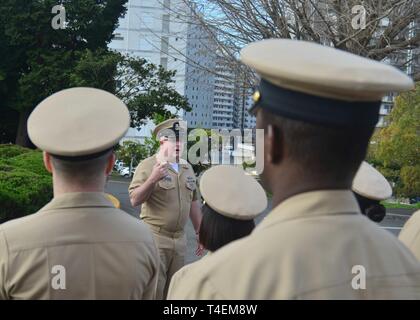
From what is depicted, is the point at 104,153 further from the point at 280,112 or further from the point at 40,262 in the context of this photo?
the point at 280,112

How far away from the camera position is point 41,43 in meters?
26.2

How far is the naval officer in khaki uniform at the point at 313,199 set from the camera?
1367 mm

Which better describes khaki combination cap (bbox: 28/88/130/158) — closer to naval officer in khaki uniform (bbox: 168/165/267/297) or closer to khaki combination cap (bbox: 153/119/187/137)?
naval officer in khaki uniform (bbox: 168/165/267/297)

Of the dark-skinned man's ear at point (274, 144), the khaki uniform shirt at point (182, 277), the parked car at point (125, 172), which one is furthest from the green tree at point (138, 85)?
the dark-skinned man's ear at point (274, 144)

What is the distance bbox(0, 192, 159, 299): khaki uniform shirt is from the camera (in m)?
2.12

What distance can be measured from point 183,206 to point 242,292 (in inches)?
138

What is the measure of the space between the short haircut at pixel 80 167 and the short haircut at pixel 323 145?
0.96 m

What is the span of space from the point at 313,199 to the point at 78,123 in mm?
1140

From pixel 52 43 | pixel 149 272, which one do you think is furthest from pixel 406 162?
pixel 149 272

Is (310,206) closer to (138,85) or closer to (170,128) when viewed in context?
(170,128)

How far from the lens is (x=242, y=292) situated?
1.33 metres

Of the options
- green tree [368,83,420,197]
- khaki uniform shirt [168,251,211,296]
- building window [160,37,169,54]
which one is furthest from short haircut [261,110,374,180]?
green tree [368,83,420,197]

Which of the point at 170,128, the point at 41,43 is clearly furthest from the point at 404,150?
the point at 170,128

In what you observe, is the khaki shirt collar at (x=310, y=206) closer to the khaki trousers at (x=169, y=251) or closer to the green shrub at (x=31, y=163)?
the khaki trousers at (x=169, y=251)
